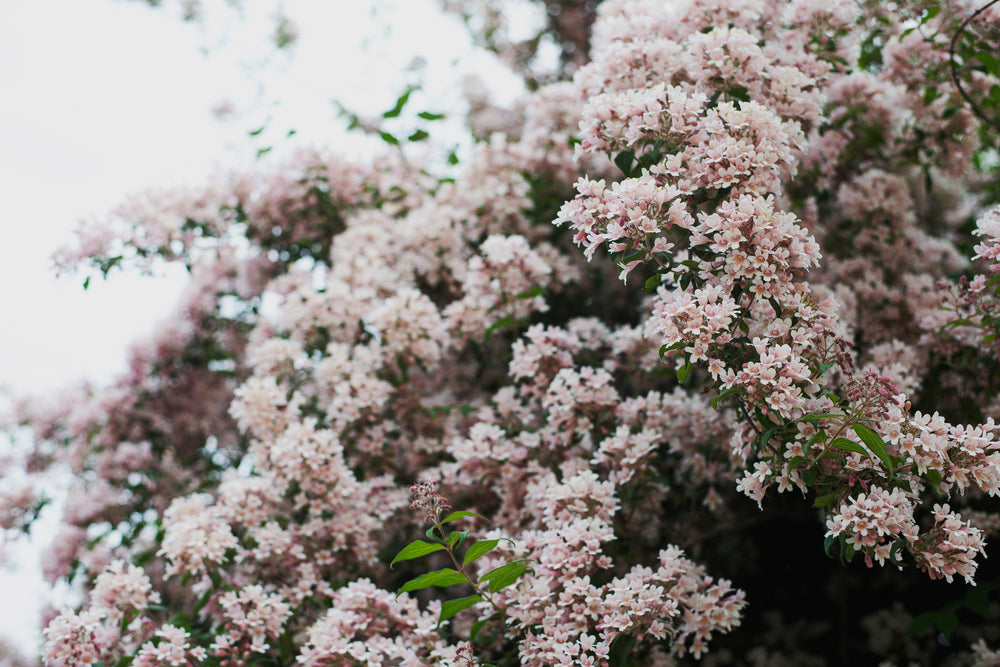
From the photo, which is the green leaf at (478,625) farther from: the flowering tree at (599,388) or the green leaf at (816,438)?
the green leaf at (816,438)

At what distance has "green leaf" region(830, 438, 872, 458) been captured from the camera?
195 centimetres

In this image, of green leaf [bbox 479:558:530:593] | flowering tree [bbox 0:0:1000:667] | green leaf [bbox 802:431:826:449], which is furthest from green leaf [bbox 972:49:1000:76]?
green leaf [bbox 479:558:530:593]

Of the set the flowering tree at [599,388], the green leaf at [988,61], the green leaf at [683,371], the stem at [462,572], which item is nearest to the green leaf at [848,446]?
the flowering tree at [599,388]

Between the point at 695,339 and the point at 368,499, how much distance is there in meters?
1.80

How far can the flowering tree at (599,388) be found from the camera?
88.0 inches

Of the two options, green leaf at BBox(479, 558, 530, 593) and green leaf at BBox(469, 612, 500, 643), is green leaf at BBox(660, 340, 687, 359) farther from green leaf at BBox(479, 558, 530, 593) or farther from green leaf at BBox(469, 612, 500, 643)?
green leaf at BBox(469, 612, 500, 643)

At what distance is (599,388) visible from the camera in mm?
2967

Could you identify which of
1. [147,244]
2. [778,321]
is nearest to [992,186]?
[778,321]

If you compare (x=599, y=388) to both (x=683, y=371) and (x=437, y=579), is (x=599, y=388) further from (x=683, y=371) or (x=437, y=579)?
(x=437, y=579)

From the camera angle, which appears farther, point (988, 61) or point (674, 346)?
point (988, 61)

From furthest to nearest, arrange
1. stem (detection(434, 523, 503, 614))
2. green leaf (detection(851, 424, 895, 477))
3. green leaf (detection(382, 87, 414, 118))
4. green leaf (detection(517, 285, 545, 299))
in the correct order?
green leaf (detection(382, 87, 414, 118))
green leaf (detection(517, 285, 545, 299))
stem (detection(434, 523, 503, 614))
green leaf (detection(851, 424, 895, 477))

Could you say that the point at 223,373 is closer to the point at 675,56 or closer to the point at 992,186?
the point at 675,56

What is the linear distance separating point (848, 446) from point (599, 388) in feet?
3.76

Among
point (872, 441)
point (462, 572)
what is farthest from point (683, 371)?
point (462, 572)
